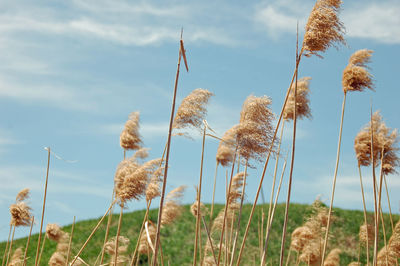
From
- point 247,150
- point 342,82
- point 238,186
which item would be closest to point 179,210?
point 238,186

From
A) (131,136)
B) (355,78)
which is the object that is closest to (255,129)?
(355,78)

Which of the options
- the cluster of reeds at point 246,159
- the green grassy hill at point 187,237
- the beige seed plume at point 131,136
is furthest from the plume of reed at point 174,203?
the green grassy hill at point 187,237

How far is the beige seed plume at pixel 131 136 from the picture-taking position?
184 inches

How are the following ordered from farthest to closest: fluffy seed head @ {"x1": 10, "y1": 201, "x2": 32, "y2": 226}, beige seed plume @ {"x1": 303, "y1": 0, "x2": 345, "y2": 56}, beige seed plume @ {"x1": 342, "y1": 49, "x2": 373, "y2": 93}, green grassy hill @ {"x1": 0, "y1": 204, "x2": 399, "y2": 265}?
green grassy hill @ {"x1": 0, "y1": 204, "x2": 399, "y2": 265} → fluffy seed head @ {"x1": 10, "y1": 201, "x2": 32, "y2": 226} → beige seed plume @ {"x1": 342, "y1": 49, "x2": 373, "y2": 93} → beige seed plume @ {"x1": 303, "y1": 0, "x2": 345, "y2": 56}

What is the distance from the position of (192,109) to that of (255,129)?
1.33 ft

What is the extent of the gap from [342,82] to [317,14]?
49.0 inches

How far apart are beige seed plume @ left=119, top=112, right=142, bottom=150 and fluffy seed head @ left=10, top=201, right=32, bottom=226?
1.12 m

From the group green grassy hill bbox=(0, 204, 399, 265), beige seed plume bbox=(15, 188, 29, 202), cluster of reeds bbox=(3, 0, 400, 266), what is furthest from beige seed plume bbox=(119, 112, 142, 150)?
green grassy hill bbox=(0, 204, 399, 265)

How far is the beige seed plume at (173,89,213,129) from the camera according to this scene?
287 cm

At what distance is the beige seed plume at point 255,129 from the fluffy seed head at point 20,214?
8.71 feet

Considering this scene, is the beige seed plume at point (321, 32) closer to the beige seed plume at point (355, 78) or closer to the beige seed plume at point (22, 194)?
the beige seed plume at point (355, 78)

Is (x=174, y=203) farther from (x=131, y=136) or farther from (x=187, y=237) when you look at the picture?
(x=187, y=237)

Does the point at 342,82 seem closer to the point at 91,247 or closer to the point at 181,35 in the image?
the point at 181,35

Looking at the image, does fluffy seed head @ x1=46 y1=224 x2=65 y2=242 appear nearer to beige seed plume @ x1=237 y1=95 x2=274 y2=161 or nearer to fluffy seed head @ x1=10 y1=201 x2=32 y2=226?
fluffy seed head @ x1=10 y1=201 x2=32 y2=226
